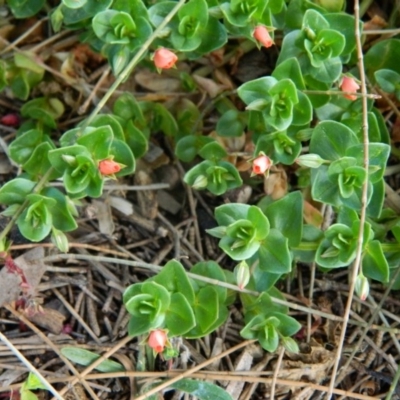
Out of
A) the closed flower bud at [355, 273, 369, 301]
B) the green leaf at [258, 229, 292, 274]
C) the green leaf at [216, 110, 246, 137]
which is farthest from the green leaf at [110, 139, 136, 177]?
the closed flower bud at [355, 273, 369, 301]

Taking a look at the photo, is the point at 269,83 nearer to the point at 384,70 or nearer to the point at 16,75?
the point at 384,70

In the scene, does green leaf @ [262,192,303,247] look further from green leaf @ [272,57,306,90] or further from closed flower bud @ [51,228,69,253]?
closed flower bud @ [51,228,69,253]

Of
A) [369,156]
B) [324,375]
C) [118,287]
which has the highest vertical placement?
[369,156]

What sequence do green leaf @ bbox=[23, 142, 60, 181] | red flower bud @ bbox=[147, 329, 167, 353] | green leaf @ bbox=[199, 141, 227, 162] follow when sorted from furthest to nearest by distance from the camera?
green leaf @ bbox=[199, 141, 227, 162] < green leaf @ bbox=[23, 142, 60, 181] < red flower bud @ bbox=[147, 329, 167, 353]

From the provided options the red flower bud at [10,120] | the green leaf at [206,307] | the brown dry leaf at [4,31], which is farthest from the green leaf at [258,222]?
the brown dry leaf at [4,31]

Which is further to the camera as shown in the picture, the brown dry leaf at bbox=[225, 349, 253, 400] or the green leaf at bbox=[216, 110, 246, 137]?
the green leaf at bbox=[216, 110, 246, 137]

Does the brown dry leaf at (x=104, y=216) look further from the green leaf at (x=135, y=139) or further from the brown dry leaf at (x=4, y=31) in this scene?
the brown dry leaf at (x=4, y=31)

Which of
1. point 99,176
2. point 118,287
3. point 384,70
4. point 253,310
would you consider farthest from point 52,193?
point 384,70
